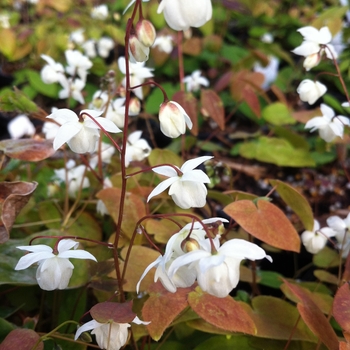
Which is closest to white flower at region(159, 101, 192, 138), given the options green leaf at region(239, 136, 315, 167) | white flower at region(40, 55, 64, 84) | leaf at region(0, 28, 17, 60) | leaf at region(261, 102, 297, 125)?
white flower at region(40, 55, 64, 84)

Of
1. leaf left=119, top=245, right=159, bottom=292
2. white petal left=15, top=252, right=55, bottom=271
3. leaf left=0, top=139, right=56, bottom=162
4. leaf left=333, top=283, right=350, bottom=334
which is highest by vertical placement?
leaf left=0, top=139, right=56, bottom=162

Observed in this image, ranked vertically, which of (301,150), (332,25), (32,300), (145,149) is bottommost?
(32,300)

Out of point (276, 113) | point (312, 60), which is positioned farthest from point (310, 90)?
point (276, 113)

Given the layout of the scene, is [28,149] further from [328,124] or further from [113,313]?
[328,124]

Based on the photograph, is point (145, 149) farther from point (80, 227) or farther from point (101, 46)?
point (101, 46)

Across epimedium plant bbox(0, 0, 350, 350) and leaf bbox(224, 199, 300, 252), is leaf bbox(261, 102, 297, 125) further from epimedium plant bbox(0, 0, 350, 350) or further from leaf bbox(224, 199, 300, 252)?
leaf bbox(224, 199, 300, 252)

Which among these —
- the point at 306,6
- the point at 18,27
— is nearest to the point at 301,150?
the point at 306,6

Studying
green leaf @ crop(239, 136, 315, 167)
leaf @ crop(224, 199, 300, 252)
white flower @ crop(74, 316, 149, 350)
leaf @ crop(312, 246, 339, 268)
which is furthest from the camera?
green leaf @ crop(239, 136, 315, 167)
